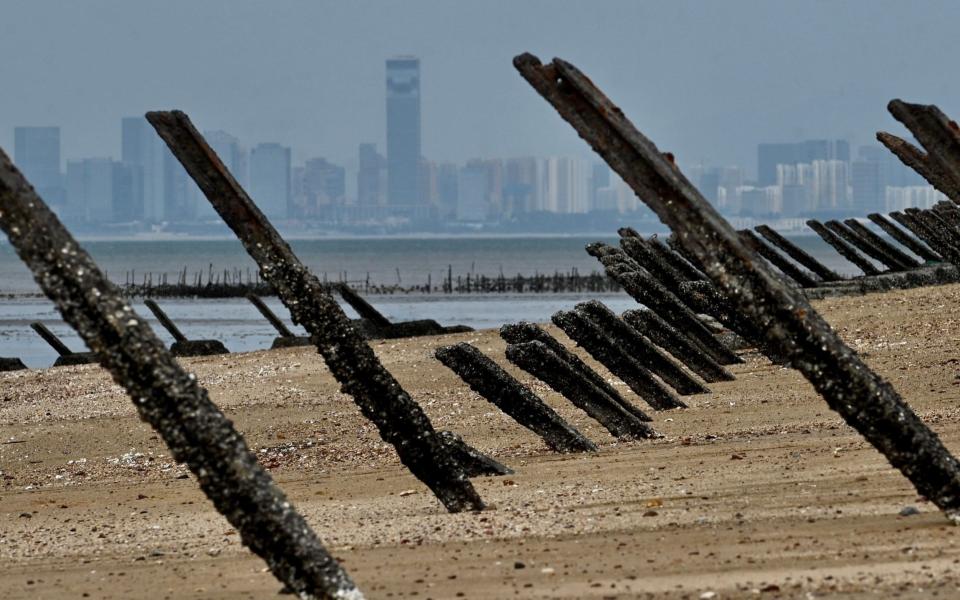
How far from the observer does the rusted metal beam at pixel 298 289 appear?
7801 mm

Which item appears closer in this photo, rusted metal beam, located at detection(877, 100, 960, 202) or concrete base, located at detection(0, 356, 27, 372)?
rusted metal beam, located at detection(877, 100, 960, 202)

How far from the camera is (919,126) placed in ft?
26.8

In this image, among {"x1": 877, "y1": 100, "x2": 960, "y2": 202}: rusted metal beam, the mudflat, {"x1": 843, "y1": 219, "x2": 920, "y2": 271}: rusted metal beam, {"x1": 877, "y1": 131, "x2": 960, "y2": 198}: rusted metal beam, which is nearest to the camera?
the mudflat

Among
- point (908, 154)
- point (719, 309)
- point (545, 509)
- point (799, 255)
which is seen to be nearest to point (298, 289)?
point (545, 509)

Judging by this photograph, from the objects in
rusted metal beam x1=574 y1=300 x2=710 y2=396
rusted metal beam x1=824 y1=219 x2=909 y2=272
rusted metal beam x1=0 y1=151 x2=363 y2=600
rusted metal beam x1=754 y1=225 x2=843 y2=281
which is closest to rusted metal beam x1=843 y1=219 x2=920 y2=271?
rusted metal beam x1=824 y1=219 x2=909 y2=272

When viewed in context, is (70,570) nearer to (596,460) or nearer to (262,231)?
(262,231)

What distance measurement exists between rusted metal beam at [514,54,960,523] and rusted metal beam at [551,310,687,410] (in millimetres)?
6123

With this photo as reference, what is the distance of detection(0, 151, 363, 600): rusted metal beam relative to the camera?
17.5ft

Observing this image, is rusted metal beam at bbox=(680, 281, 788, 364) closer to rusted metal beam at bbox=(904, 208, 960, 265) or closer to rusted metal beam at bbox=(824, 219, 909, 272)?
rusted metal beam at bbox=(904, 208, 960, 265)

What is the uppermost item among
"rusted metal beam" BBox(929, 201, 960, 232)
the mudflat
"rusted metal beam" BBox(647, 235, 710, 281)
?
"rusted metal beam" BBox(929, 201, 960, 232)

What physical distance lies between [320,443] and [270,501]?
7145 millimetres

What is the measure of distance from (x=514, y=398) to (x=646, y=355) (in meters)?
3.55

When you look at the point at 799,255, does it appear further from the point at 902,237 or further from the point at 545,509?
the point at 545,509

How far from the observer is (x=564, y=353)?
1155 centimetres
